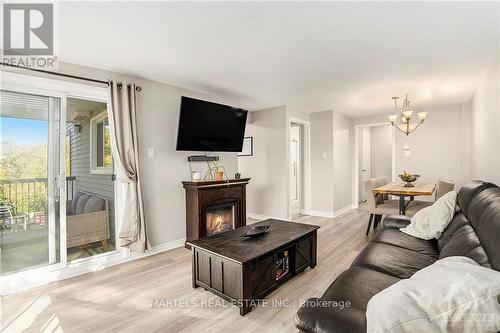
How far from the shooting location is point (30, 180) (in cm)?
259

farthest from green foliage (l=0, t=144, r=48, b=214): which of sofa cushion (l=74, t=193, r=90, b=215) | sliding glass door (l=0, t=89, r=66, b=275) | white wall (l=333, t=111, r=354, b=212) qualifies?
white wall (l=333, t=111, r=354, b=212)

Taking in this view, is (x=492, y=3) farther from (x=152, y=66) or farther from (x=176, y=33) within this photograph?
(x=152, y=66)

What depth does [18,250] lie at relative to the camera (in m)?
2.55

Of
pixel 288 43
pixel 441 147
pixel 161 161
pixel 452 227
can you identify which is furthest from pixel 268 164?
pixel 441 147

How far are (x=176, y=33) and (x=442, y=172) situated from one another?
5570 mm

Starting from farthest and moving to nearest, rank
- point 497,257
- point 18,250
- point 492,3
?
point 18,250, point 492,3, point 497,257

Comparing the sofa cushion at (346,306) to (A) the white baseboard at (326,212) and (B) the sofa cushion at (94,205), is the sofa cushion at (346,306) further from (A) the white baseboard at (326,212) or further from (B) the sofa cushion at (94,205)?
(A) the white baseboard at (326,212)

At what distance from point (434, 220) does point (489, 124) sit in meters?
1.62

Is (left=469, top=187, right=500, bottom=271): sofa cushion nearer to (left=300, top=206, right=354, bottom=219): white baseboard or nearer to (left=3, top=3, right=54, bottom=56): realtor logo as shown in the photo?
(left=3, top=3, right=54, bottom=56): realtor logo

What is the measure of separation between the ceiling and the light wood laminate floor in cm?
229

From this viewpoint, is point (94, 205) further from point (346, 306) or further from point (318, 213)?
point (318, 213)

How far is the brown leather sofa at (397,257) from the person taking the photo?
1.07 m

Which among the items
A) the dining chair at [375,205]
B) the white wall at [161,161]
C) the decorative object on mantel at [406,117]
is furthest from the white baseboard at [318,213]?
→ the white wall at [161,161]

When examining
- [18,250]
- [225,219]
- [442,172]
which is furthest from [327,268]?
[442,172]
